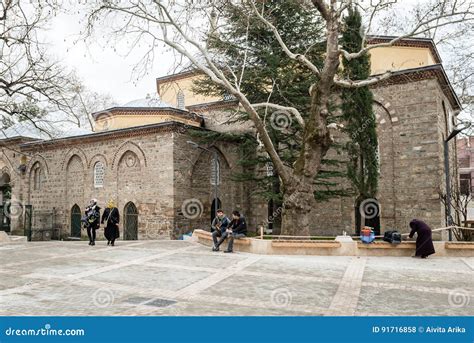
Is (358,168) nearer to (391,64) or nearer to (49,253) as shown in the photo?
(391,64)

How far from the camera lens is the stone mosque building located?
64.2ft

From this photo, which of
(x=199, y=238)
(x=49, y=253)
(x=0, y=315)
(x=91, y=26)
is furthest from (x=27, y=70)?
(x=0, y=315)

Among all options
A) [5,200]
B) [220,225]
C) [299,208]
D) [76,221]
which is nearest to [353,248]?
[299,208]

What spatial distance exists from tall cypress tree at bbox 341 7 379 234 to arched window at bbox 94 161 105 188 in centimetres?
1370

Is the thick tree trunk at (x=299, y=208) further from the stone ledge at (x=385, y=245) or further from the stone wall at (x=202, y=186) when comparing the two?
the stone wall at (x=202, y=186)

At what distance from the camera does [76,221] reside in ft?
80.7

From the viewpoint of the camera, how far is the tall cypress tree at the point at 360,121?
61.2 feet

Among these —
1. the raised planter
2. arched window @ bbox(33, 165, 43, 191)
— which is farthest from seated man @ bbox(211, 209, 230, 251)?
arched window @ bbox(33, 165, 43, 191)

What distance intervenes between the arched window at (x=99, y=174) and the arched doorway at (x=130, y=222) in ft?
8.56

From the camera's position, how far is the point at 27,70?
45.3 ft

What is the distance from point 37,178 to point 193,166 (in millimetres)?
12461

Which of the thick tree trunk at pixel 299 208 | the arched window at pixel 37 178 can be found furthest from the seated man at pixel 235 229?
the arched window at pixel 37 178

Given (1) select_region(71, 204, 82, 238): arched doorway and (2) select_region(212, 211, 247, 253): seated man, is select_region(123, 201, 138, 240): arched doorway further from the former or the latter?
(2) select_region(212, 211, 247, 253): seated man

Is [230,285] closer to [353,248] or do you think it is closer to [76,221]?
[353,248]
